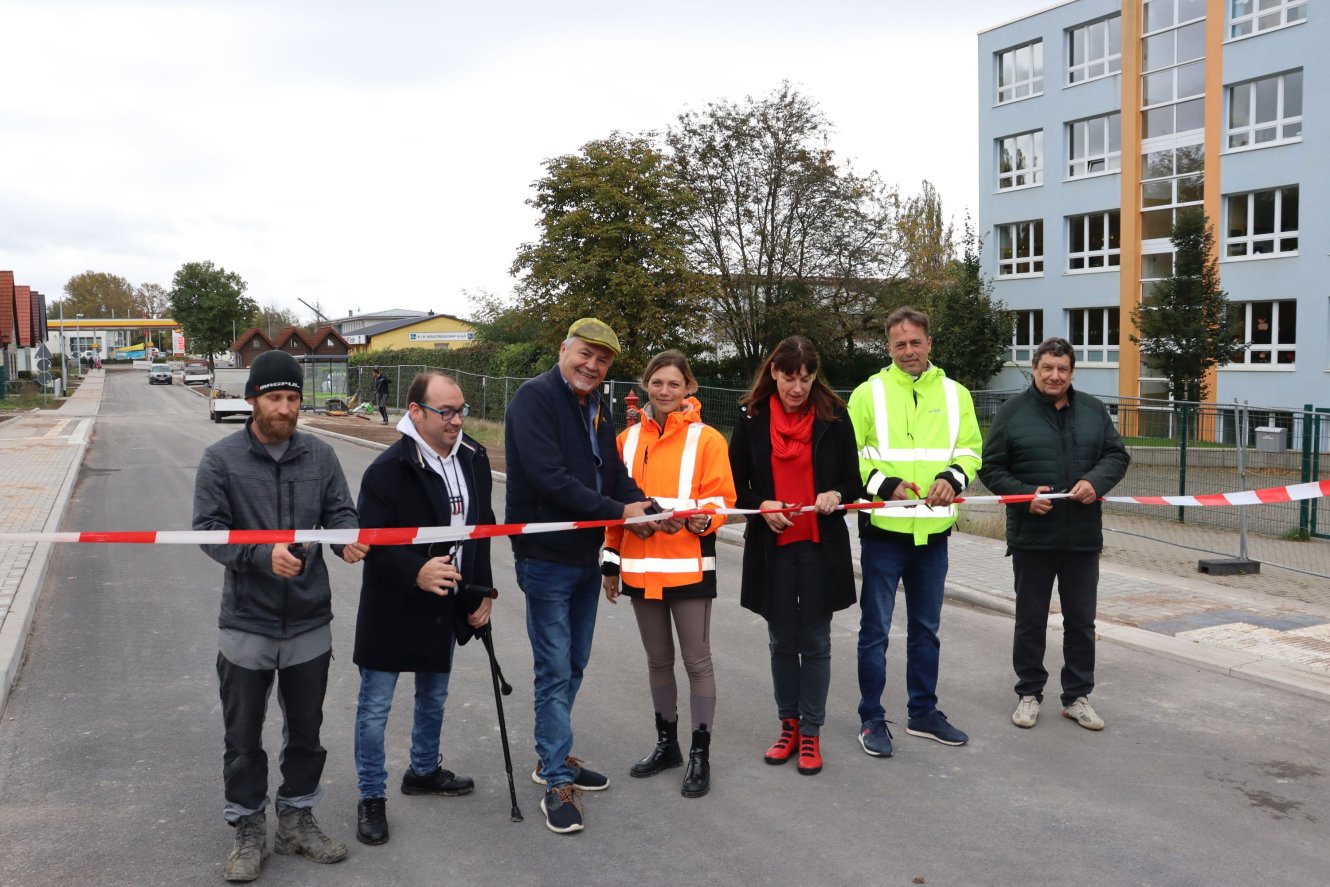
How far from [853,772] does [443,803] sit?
5.84 ft

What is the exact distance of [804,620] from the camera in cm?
480

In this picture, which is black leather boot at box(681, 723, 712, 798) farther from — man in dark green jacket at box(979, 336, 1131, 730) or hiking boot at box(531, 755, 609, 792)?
man in dark green jacket at box(979, 336, 1131, 730)

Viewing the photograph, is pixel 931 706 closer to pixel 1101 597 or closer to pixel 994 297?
pixel 1101 597

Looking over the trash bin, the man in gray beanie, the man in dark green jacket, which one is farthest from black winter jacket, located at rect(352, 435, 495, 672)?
the trash bin

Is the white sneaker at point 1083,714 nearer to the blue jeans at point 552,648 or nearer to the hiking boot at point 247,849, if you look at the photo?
the blue jeans at point 552,648

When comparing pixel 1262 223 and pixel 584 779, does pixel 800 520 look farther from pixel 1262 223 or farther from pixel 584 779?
pixel 1262 223

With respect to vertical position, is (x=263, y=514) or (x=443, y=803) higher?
(x=263, y=514)

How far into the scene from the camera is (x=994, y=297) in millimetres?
37094

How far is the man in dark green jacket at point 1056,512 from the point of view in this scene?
5457 millimetres

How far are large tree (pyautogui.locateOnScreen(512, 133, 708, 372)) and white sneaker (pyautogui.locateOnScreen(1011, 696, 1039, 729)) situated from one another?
24604mm

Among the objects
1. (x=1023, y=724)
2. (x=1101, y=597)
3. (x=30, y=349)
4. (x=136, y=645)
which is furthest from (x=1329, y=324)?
(x=30, y=349)

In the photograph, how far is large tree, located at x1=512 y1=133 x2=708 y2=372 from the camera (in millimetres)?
30000

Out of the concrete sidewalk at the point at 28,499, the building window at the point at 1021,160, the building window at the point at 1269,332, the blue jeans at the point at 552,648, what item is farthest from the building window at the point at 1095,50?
the blue jeans at the point at 552,648

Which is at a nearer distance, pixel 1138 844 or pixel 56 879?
pixel 56 879
